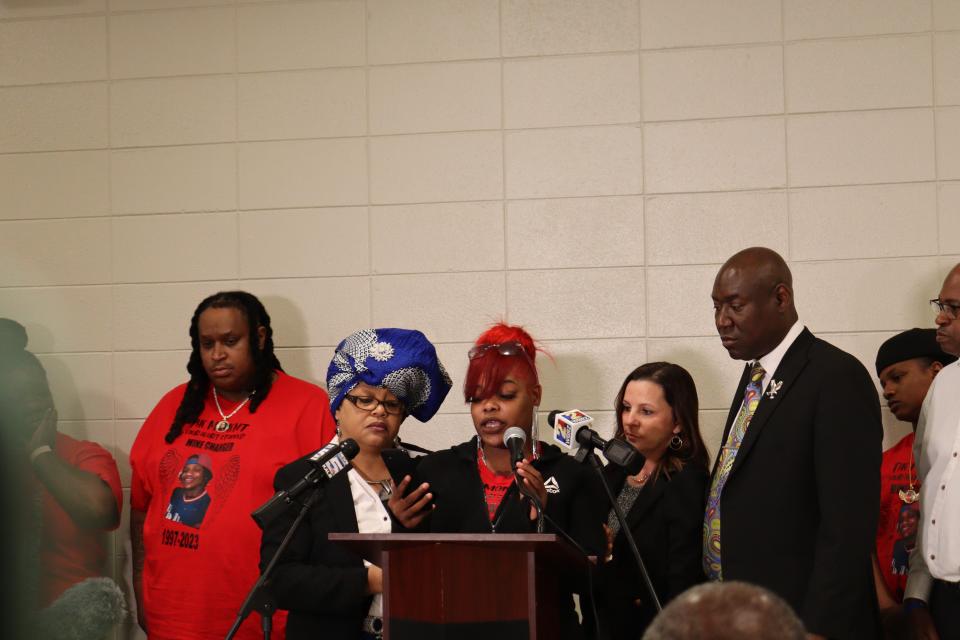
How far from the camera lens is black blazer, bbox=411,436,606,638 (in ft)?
11.4

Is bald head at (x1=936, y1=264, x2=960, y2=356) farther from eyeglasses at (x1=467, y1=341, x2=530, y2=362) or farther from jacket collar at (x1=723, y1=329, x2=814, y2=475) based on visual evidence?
eyeglasses at (x1=467, y1=341, x2=530, y2=362)

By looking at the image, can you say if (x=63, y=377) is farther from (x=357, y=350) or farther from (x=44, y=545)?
(x=44, y=545)

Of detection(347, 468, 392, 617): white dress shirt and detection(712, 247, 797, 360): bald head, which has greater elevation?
detection(712, 247, 797, 360): bald head

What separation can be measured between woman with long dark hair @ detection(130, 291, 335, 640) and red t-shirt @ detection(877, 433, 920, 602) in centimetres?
203

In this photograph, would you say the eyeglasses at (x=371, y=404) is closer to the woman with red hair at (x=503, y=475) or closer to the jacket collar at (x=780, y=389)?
the woman with red hair at (x=503, y=475)

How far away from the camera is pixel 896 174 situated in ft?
15.9

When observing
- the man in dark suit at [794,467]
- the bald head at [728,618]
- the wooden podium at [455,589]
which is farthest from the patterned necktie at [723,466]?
the bald head at [728,618]

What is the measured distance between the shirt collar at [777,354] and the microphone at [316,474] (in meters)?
1.20

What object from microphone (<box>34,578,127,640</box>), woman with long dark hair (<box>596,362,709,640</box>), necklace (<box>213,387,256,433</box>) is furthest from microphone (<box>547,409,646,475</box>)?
necklace (<box>213,387,256,433</box>)

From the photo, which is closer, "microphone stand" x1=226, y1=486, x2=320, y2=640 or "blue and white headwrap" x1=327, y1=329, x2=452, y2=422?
"microphone stand" x1=226, y1=486, x2=320, y2=640

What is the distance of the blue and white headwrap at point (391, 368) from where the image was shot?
12.3 feet

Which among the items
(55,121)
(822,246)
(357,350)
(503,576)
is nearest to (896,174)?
(822,246)

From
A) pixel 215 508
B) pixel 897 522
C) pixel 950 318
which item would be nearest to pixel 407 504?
pixel 215 508

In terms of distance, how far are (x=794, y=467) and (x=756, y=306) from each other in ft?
1.54
